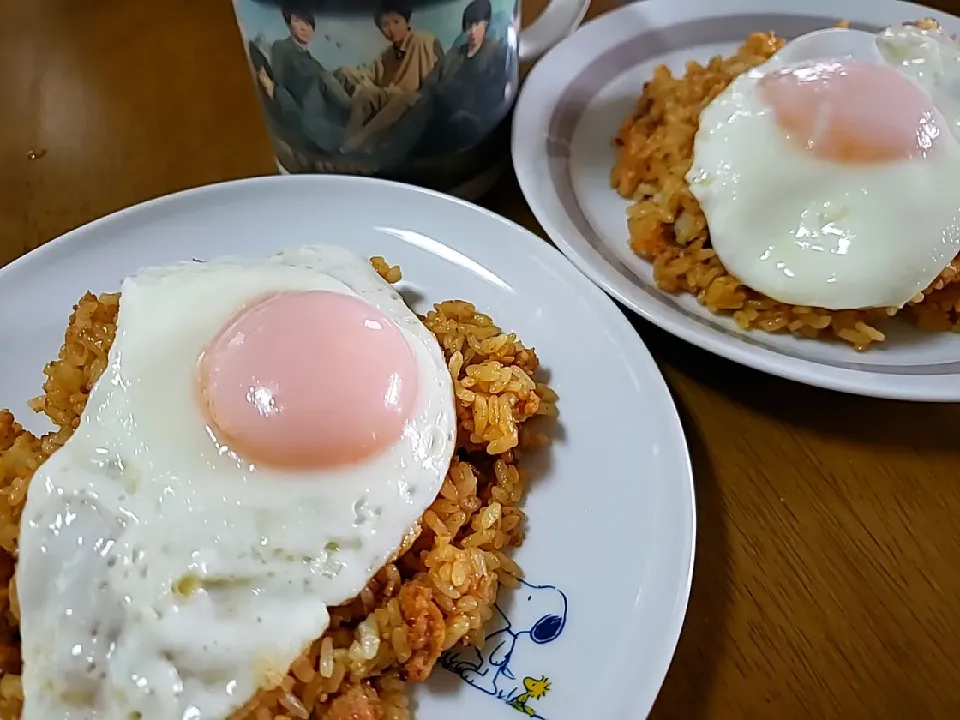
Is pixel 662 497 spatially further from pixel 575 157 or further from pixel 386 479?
pixel 575 157

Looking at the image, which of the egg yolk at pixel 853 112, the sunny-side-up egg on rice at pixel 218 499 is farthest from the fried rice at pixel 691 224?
the sunny-side-up egg on rice at pixel 218 499

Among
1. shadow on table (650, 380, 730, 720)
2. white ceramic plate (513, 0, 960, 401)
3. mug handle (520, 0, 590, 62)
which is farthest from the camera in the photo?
mug handle (520, 0, 590, 62)

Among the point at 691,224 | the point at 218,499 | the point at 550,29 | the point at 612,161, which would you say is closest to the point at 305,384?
the point at 218,499

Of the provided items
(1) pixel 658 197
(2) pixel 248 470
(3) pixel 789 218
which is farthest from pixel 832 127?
(2) pixel 248 470

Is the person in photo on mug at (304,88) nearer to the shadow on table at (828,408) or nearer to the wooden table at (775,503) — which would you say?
the wooden table at (775,503)

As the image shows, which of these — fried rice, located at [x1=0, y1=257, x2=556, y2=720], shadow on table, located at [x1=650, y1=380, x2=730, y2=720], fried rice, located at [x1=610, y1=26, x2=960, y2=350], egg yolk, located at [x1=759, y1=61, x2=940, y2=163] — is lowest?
shadow on table, located at [x1=650, y1=380, x2=730, y2=720]

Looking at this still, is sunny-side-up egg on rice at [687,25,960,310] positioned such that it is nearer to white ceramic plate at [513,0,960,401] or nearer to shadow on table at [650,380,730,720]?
white ceramic plate at [513,0,960,401]

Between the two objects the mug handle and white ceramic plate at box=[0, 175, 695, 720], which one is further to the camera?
the mug handle

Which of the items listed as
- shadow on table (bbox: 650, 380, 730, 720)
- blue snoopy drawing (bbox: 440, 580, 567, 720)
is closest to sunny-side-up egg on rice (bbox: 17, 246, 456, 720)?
blue snoopy drawing (bbox: 440, 580, 567, 720)
